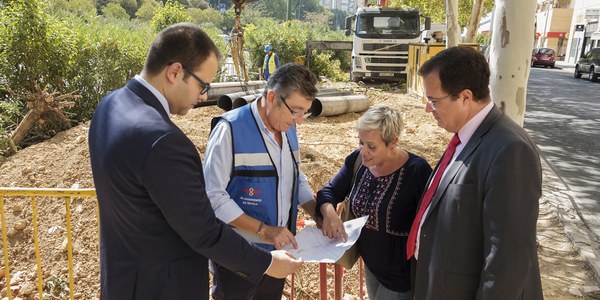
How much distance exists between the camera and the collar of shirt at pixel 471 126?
5.68 feet

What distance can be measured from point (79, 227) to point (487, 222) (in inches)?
176

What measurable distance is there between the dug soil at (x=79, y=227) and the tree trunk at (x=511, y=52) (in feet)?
5.47

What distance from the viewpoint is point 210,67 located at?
1.68 m

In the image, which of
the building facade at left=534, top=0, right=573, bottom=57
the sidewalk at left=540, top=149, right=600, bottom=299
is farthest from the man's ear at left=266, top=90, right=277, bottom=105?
the building facade at left=534, top=0, right=573, bottom=57

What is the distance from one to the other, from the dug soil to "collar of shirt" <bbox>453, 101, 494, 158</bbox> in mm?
2458

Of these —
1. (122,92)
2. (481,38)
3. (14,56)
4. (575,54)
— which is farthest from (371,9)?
(481,38)

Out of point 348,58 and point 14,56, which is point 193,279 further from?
point 348,58

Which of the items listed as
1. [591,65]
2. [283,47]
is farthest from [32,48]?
[591,65]

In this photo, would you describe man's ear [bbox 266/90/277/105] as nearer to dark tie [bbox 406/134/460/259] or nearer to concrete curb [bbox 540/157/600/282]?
dark tie [bbox 406/134/460/259]

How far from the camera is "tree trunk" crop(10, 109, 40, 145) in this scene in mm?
7285

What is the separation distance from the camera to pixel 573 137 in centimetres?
962

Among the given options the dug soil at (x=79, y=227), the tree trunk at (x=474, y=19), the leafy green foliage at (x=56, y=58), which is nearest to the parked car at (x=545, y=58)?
the tree trunk at (x=474, y=19)

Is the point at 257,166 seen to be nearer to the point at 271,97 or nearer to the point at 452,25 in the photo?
the point at 271,97

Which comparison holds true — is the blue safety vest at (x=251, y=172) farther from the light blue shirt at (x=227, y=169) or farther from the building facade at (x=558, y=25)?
the building facade at (x=558, y=25)
